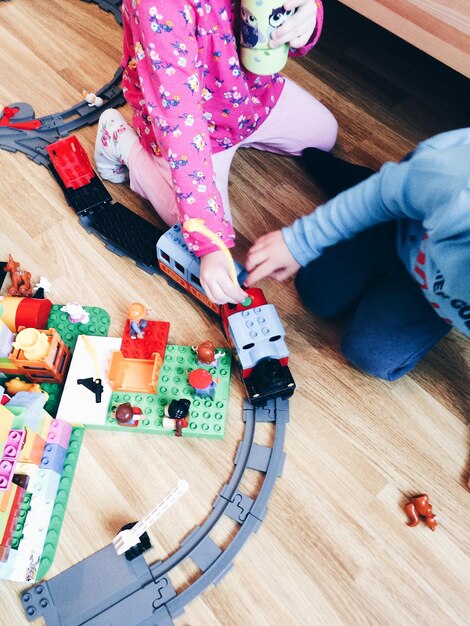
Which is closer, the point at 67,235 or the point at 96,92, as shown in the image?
the point at 67,235

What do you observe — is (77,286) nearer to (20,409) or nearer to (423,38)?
(20,409)

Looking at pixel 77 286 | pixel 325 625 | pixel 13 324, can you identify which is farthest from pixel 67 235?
pixel 325 625

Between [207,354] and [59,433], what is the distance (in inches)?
9.5

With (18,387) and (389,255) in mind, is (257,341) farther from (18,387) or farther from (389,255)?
(18,387)

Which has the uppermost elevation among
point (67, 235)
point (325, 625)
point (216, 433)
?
point (67, 235)

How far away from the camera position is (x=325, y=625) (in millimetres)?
688

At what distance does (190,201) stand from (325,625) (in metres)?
0.61

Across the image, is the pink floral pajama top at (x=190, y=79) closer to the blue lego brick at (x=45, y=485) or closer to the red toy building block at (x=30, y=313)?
the red toy building block at (x=30, y=313)

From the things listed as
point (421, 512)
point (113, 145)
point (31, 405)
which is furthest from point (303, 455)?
point (113, 145)

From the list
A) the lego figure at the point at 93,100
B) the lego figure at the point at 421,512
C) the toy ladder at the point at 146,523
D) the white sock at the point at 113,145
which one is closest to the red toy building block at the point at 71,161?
the white sock at the point at 113,145

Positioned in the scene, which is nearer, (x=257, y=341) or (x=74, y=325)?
(x=257, y=341)

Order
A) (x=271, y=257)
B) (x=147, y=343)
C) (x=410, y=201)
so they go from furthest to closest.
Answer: (x=147, y=343) < (x=271, y=257) < (x=410, y=201)

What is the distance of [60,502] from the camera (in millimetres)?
736

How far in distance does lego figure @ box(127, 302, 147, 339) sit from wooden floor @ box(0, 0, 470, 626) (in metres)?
0.07
